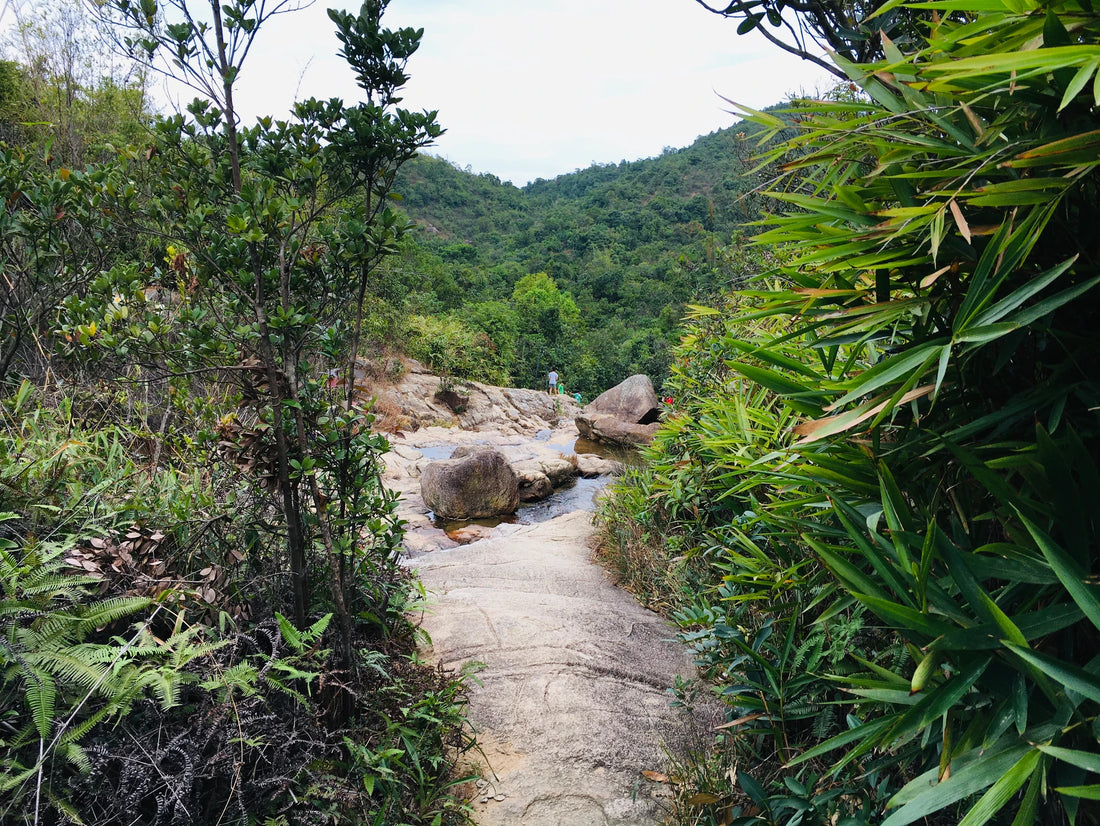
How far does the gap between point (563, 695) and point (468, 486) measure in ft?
20.0

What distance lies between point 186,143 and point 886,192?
7.36ft

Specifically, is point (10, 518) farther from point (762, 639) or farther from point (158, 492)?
point (762, 639)

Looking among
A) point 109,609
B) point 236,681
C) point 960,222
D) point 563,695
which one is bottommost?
point 563,695

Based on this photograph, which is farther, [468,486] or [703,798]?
[468,486]

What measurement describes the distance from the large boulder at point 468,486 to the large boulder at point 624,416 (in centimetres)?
498

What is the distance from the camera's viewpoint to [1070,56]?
86 cm

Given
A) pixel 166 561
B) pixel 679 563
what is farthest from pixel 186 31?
pixel 679 563

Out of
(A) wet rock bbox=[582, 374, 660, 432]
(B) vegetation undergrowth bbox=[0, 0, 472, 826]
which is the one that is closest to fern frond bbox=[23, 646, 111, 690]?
(B) vegetation undergrowth bbox=[0, 0, 472, 826]

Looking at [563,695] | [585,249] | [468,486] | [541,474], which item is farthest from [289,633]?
[585,249]

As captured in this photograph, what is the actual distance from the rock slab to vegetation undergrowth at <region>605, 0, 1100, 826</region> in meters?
0.63

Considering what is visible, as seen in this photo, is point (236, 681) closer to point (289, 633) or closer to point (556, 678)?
point (289, 633)

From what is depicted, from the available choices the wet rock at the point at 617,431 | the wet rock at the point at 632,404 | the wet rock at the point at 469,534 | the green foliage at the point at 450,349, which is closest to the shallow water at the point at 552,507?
the wet rock at the point at 469,534

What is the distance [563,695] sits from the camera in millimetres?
2701

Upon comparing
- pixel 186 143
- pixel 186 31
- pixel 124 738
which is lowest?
pixel 124 738
